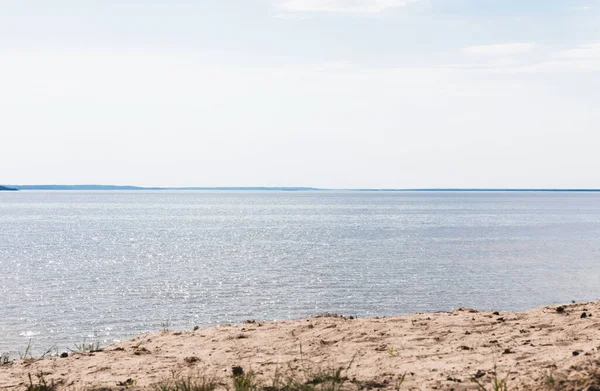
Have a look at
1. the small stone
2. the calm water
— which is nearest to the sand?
the small stone

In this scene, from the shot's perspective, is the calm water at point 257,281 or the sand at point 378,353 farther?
the calm water at point 257,281

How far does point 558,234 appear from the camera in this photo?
274ft

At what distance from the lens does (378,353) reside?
10.5 metres

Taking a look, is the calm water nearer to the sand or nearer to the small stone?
the sand

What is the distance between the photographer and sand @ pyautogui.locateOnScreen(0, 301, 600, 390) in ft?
27.5

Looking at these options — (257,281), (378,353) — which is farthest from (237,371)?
(257,281)

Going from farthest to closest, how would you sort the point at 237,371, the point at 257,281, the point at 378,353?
the point at 257,281, the point at 378,353, the point at 237,371

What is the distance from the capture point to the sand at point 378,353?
8367mm

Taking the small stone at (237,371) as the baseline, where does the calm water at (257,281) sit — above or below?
below

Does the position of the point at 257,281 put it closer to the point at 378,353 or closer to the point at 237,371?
the point at 378,353

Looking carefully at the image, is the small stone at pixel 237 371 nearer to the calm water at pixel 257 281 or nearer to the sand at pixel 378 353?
the sand at pixel 378 353

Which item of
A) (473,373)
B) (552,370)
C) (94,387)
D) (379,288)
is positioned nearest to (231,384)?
(94,387)

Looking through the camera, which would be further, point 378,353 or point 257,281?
point 257,281

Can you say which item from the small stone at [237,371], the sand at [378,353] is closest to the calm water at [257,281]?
the sand at [378,353]
